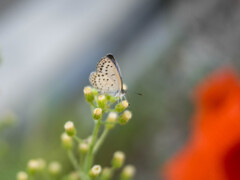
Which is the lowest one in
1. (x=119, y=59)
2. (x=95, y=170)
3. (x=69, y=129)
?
(x=95, y=170)

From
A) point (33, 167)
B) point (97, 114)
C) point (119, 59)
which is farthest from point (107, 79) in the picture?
point (119, 59)

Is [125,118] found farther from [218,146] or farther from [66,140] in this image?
[218,146]

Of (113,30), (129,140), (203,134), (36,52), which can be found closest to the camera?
(203,134)

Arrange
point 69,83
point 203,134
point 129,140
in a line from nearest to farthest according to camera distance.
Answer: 1. point 203,134
2. point 129,140
3. point 69,83

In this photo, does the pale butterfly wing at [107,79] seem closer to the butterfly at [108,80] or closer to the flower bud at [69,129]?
the butterfly at [108,80]

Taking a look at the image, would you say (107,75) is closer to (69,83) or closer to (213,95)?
(213,95)

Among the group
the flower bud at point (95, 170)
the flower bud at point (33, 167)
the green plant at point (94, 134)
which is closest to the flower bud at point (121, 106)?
the green plant at point (94, 134)

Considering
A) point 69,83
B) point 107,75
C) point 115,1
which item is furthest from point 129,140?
point 107,75
